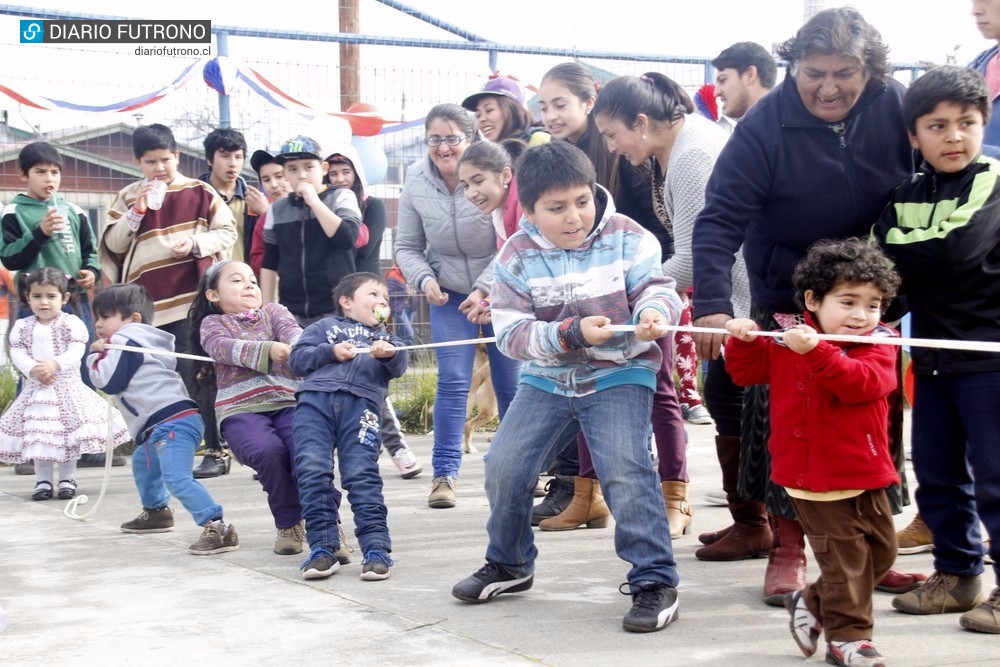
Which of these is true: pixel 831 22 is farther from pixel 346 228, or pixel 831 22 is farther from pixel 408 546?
pixel 346 228

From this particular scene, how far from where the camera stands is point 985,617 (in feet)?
11.2

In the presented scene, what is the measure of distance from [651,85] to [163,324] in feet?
11.7

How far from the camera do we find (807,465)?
3.27 meters

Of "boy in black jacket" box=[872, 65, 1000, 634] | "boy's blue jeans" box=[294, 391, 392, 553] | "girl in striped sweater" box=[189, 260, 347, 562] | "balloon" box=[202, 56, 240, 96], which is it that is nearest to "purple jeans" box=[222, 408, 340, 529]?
"girl in striped sweater" box=[189, 260, 347, 562]

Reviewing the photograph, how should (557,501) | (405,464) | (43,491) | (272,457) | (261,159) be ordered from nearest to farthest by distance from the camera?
(272,457) → (557,501) → (43,491) → (405,464) → (261,159)

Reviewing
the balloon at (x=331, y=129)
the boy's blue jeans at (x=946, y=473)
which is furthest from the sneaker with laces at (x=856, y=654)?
the balloon at (x=331, y=129)

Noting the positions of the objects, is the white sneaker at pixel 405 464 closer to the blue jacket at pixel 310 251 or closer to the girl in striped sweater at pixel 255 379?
the blue jacket at pixel 310 251

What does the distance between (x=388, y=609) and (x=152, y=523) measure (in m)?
1.92

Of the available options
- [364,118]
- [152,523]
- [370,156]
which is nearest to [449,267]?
[152,523]

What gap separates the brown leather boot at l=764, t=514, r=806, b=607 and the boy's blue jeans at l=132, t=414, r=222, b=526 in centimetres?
229

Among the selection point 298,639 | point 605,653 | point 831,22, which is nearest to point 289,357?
point 298,639

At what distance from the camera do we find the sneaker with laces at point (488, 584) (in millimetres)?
3924

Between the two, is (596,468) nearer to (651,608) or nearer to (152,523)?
(651,608)

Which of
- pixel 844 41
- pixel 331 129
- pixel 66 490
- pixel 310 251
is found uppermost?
pixel 331 129
